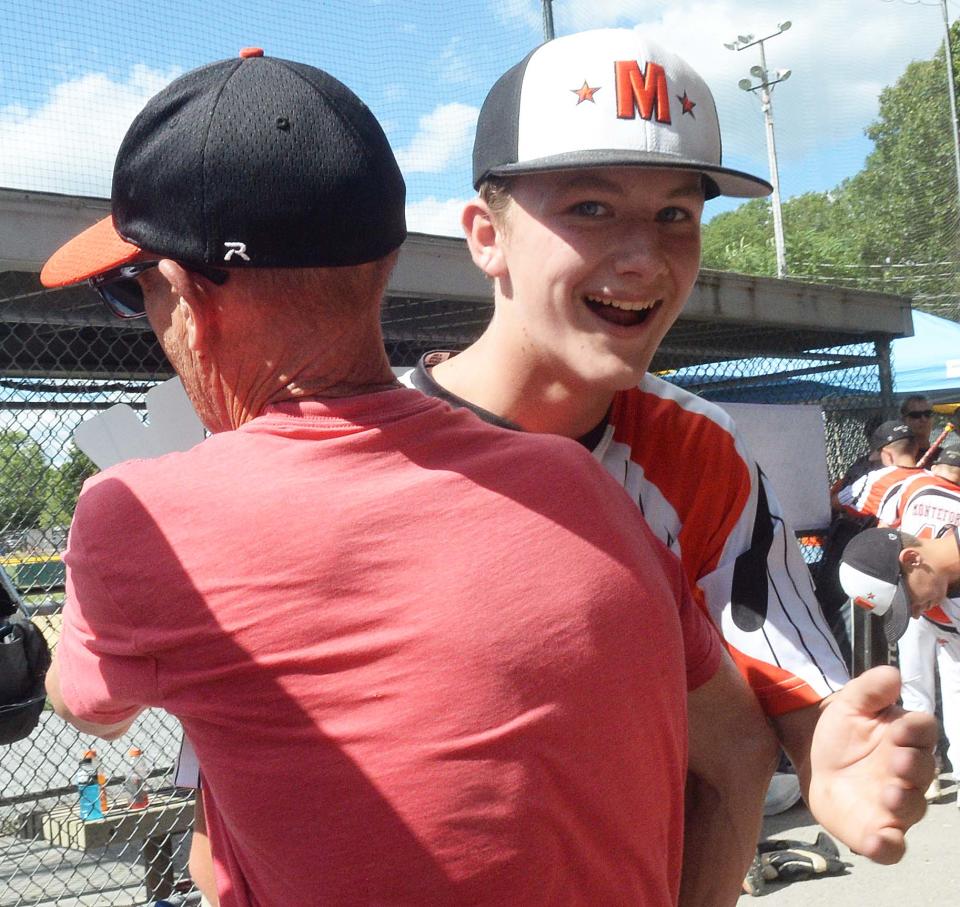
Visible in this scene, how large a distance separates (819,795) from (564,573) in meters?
0.55

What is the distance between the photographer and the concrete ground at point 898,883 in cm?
542

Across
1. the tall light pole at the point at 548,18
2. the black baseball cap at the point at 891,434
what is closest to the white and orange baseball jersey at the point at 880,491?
the black baseball cap at the point at 891,434

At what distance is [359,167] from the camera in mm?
1239

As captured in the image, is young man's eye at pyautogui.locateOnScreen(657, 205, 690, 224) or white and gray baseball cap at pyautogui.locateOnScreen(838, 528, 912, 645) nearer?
white and gray baseball cap at pyautogui.locateOnScreen(838, 528, 912, 645)

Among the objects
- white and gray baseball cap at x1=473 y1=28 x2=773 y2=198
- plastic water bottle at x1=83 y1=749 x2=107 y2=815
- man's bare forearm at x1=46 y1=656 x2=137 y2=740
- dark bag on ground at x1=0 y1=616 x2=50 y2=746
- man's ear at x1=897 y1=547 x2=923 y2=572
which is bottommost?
plastic water bottle at x1=83 y1=749 x2=107 y2=815

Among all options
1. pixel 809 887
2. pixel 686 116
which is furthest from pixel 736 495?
pixel 809 887

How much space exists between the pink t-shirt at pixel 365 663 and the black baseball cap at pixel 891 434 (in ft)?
22.1

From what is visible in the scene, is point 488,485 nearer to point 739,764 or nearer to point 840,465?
point 739,764

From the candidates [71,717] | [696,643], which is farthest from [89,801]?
[696,643]

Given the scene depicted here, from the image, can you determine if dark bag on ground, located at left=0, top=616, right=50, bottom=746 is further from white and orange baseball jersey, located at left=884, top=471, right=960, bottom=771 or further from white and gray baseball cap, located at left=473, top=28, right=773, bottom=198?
white and orange baseball jersey, located at left=884, top=471, right=960, bottom=771

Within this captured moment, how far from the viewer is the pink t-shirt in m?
1.12

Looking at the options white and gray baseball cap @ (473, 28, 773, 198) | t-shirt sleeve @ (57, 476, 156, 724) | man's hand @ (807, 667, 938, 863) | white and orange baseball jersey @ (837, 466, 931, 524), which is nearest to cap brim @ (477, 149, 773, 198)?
white and gray baseball cap @ (473, 28, 773, 198)

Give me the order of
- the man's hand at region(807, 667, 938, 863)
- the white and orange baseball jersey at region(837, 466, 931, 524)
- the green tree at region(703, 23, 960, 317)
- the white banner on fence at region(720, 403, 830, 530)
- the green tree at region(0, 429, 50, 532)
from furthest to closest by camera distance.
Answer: the green tree at region(703, 23, 960, 317), the white and orange baseball jersey at region(837, 466, 931, 524), the white banner on fence at region(720, 403, 830, 530), the green tree at region(0, 429, 50, 532), the man's hand at region(807, 667, 938, 863)

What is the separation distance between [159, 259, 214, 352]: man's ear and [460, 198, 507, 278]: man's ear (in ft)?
2.39
